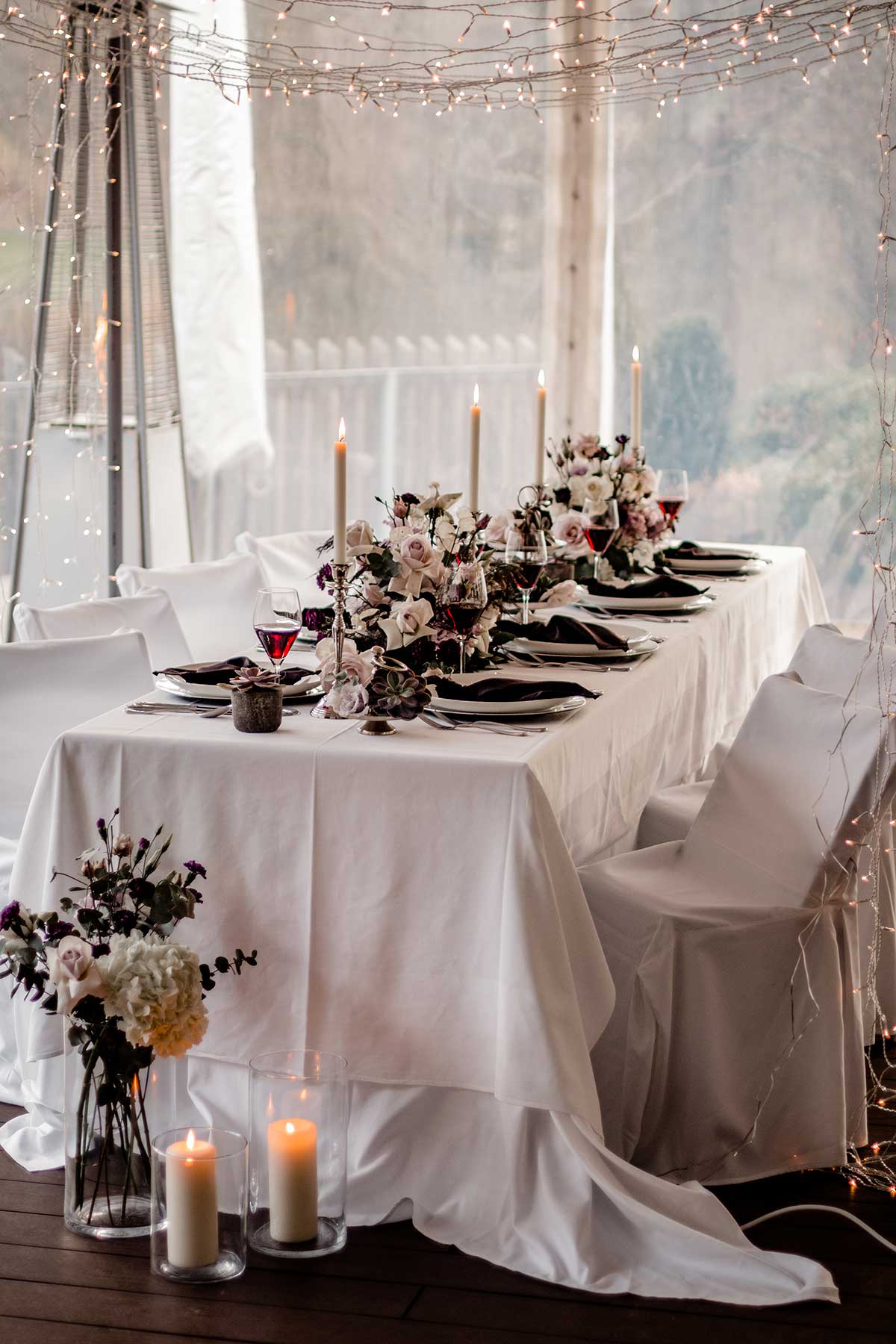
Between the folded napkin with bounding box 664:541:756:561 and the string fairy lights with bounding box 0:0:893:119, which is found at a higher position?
the string fairy lights with bounding box 0:0:893:119

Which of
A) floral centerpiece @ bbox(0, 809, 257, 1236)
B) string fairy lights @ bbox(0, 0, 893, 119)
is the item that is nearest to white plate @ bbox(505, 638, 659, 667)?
floral centerpiece @ bbox(0, 809, 257, 1236)

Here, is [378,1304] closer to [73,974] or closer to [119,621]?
[73,974]

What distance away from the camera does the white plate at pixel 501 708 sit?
243 centimetres

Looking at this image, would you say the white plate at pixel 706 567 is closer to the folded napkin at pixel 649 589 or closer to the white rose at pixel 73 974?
the folded napkin at pixel 649 589

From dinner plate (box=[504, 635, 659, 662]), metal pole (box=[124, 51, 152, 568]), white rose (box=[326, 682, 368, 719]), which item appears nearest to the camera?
white rose (box=[326, 682, 368, 719])

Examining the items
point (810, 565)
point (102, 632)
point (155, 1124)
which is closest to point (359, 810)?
point (155, 1124)

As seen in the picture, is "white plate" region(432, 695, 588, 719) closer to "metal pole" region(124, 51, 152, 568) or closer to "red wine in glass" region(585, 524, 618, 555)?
"red wine in glass" region(585, 524, 618, 555)

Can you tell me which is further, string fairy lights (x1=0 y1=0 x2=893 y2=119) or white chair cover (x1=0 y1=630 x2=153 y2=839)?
string fairy lights (x1=0 y1=0 x2=893 y2=119)

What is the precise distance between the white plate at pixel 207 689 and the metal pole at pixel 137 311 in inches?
96.9

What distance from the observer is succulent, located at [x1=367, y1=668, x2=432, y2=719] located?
227 cm

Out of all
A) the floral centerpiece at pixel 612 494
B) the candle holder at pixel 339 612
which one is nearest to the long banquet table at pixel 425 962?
the candle holder at pixel 339 612

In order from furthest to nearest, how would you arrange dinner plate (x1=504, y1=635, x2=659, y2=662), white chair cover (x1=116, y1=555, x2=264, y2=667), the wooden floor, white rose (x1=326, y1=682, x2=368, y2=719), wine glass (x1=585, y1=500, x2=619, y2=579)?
white chair cover (x1=116, y1=555, x2=264, y2=667) → wine glass (x1=585, y1=500, x2=619, y2=579) → dinner plate (x1=504, y1=635, x2=659, y2=662) → white rose (x1=326, y1=682, x2=368, y2=719) → the wooden floor

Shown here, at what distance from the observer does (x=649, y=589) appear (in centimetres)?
370

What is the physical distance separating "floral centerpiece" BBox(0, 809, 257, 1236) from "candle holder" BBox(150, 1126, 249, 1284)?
125 millimetres
